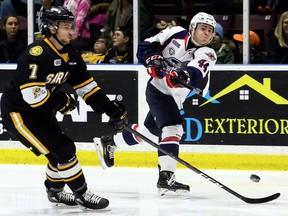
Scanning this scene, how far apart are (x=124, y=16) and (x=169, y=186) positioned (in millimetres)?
2133

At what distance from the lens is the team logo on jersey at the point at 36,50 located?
568 centimetres

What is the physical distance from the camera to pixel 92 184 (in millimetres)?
7043

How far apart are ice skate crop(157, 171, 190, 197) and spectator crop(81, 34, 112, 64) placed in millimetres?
1921

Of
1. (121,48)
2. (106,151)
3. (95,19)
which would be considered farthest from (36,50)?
(95,19)

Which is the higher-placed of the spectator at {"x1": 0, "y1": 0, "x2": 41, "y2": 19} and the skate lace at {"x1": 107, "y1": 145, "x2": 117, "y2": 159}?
the spectator at {"x1": 0, "y1": 0, "x2": 41, "y2": 19}

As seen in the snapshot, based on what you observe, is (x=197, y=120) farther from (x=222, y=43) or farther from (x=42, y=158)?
(x=42, y=158)

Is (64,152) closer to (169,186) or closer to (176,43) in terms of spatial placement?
(169,186)

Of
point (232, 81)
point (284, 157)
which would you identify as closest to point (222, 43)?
point (232, 81)

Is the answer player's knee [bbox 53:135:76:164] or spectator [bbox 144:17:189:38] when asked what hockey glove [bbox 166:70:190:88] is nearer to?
player's knee [bbox 53:135:76:164]

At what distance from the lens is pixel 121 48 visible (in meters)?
8.17

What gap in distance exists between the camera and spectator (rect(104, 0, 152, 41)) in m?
8.11

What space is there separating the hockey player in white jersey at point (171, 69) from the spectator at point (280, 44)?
1.21 metres


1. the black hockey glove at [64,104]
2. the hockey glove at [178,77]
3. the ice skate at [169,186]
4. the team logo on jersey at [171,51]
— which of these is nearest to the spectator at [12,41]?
the team logo on jersey at [171,51]

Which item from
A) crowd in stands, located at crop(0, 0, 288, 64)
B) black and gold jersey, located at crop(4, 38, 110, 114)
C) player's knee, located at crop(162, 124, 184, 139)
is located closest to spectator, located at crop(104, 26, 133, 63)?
crowd in stands, located at crop(0, 0, 288, 64)
